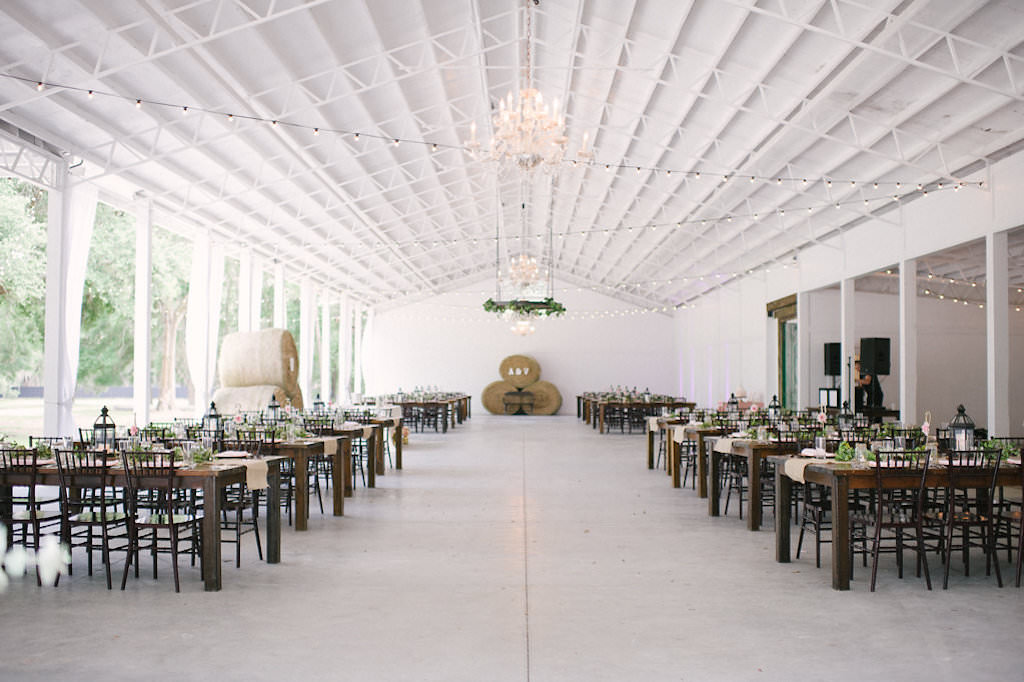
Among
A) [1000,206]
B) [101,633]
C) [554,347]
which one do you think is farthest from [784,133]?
[554,347]

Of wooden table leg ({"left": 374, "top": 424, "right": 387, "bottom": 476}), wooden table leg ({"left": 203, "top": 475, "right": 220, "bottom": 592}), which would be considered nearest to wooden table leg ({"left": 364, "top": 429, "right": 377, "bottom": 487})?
wooden table leg ({"left": 374, "top": 424, "right": 387, "bottom": 476})

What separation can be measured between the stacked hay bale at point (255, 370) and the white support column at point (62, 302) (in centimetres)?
377

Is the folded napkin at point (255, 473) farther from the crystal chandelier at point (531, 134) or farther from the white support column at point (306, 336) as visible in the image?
the white support column at point (306, 336)

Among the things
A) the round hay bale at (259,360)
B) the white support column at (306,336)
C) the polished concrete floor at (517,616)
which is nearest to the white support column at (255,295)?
the round hay bale at (259,360)

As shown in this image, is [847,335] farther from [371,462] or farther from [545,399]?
[545,399]

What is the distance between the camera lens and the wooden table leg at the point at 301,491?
7.40 metres

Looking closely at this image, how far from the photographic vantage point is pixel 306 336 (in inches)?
880

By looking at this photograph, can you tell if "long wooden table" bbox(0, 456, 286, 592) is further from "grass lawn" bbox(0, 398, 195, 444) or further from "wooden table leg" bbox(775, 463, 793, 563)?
"grass lawn" bbox(0, 398, 195, 444)

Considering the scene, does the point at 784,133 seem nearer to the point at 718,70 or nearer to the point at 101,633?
the point at 718,70

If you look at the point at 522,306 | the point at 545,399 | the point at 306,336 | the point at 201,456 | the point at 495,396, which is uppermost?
the point at 522,306

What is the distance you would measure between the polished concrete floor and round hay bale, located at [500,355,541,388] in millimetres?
21792

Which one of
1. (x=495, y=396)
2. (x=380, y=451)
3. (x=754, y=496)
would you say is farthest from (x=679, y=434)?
(x=495, y=396)

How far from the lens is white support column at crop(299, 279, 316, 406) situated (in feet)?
72.2

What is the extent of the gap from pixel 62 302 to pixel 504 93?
7218mm
